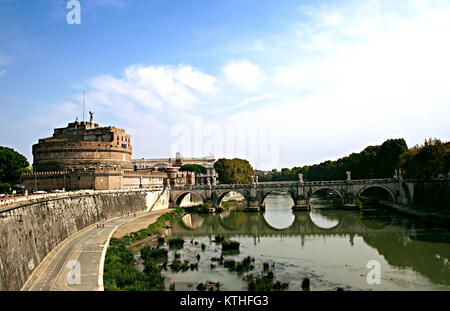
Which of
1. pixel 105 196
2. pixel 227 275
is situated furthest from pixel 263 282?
pixel 105 196

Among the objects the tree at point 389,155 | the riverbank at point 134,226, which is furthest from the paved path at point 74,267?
the tree at point 389,155

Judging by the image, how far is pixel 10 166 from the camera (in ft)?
164

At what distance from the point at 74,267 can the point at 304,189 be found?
38.7m

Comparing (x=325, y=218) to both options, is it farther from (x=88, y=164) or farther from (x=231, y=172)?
(x=231, y=172)

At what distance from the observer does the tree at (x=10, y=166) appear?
4947 centimetres

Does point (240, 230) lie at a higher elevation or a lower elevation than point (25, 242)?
lower

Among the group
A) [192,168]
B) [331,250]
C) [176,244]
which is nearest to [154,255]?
[176,244]

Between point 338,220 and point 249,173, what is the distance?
44.1 m

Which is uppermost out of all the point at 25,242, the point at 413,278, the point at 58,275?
the point at 25,242

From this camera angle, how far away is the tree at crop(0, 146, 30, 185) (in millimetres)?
49469

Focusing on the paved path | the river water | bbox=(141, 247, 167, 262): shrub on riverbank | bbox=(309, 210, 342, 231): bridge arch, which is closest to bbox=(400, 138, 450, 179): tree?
the river water

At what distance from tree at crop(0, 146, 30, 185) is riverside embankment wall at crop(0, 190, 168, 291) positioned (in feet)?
53.9
